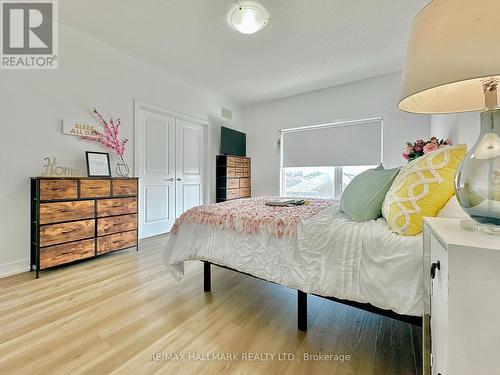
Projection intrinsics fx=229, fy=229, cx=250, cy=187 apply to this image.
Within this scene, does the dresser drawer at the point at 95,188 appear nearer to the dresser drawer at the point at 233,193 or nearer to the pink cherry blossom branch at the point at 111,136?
the pink cherry blossom branch at the point at 111,136

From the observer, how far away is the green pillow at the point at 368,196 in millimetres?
1376

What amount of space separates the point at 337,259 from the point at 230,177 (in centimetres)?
361

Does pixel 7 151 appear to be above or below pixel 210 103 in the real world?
below

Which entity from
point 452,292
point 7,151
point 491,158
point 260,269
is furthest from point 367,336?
point 7,151

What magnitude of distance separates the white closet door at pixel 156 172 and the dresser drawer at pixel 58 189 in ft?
3.59

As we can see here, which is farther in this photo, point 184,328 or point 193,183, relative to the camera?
point 193,183

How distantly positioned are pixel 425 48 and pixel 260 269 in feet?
4.33

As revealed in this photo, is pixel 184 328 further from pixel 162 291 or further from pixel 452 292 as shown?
pixel 452 292

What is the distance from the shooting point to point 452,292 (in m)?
0.53

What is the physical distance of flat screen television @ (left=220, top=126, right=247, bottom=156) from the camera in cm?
464

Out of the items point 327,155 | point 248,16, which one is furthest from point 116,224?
point 327,155

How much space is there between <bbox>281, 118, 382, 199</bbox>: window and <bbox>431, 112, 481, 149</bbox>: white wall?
1.38 metres

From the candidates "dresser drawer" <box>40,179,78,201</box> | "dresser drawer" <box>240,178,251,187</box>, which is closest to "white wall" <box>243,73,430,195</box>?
"dresser drawer" <box>240,178,251,187</box>

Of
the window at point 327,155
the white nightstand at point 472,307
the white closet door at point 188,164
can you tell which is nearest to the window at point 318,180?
the window at point 327,155
